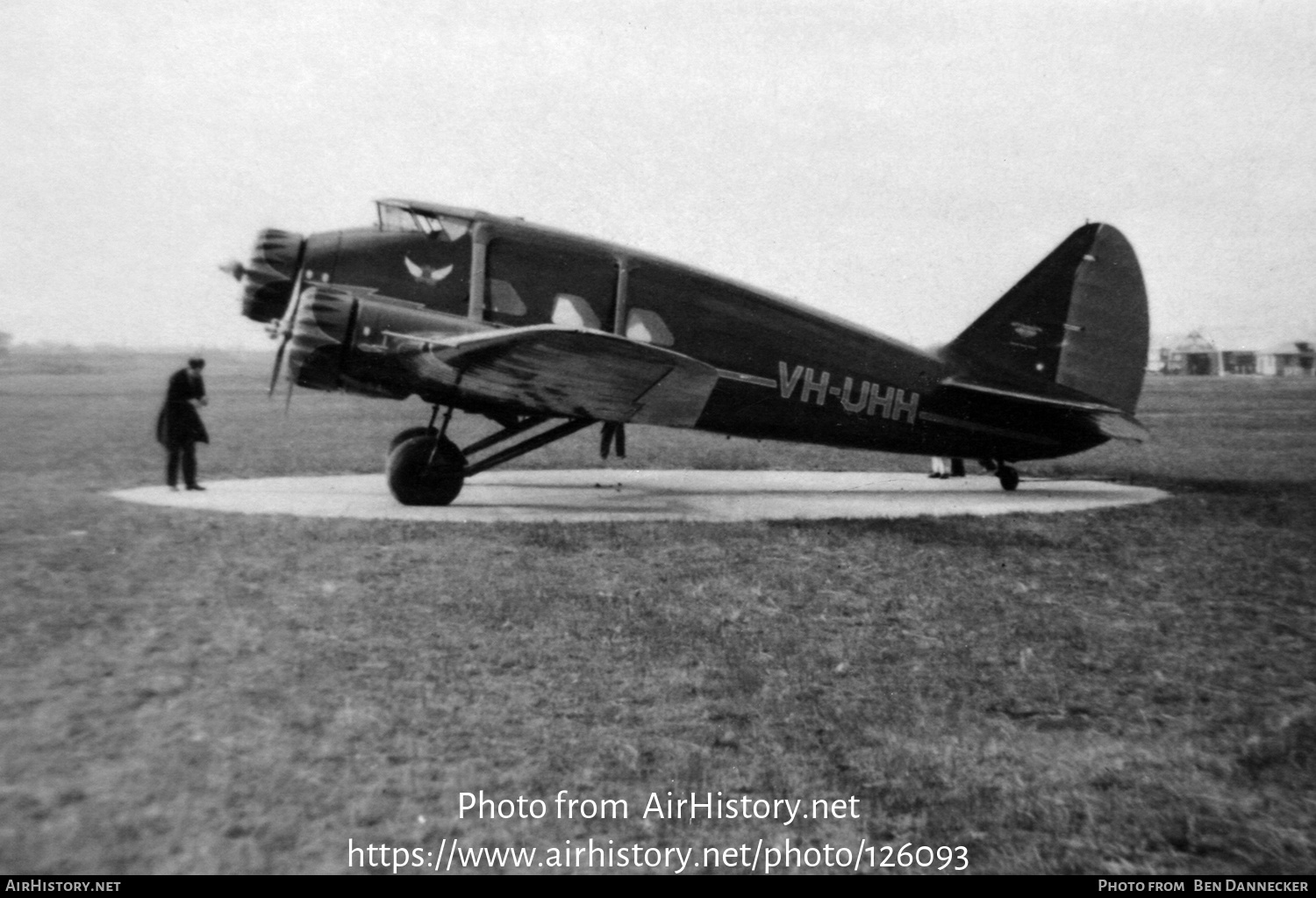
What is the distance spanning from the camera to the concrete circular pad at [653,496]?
10062 millimetres

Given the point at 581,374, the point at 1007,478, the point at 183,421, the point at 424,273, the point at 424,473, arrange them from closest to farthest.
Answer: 1. the point at 581,374
2. the point at 424,473
3. the point at 424,273
4. the point at 183,421
5. the point at 1007,478

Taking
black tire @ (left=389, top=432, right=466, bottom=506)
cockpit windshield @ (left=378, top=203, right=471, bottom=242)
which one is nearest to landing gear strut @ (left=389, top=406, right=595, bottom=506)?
black tire @ (left=389, top=432, right=466, bottom=506)

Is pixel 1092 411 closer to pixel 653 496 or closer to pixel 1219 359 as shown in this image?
pixel 653 496

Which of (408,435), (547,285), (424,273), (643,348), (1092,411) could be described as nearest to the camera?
(643,348)

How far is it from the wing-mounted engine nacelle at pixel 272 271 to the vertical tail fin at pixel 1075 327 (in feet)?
26.7

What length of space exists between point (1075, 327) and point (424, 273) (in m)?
8.38

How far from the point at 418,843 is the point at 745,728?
1571mm

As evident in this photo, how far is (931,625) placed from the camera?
5883 mm

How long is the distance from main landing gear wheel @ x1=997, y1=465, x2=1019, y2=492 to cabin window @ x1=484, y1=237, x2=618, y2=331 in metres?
5.87

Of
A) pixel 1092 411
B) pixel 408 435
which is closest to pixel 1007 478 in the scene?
pixel 1092 411

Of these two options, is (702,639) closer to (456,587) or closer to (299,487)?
(456,587)

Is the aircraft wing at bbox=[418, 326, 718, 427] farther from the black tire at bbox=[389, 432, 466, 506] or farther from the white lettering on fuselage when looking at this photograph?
the white lettering on fuselage

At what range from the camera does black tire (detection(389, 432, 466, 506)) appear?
10.2 m

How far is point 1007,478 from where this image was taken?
13.4 metres
